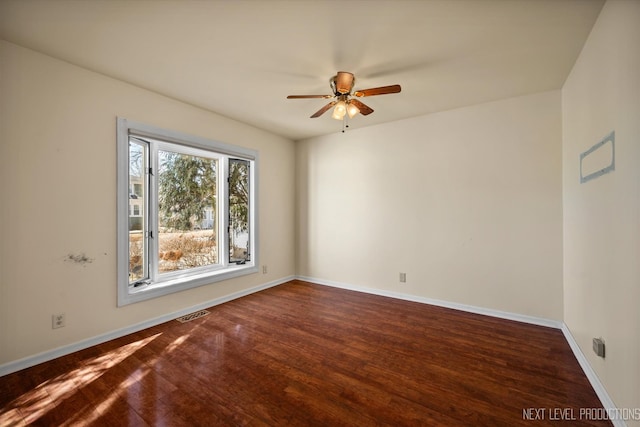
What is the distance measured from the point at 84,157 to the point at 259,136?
90.2 inches

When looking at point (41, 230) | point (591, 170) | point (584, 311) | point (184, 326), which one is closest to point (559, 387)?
point (584, 311)

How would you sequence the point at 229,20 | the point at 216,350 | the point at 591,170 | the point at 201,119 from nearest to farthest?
the point at 229,20 → the point at 591,170 → the point at 216,350 → the point at 201,119

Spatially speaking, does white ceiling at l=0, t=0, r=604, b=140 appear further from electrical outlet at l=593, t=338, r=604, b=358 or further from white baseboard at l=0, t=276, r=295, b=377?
white baseboard at l=0, t=276, r=295, b=377

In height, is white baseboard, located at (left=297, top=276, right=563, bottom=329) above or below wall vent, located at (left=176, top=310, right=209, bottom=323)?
above

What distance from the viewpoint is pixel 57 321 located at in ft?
7.31

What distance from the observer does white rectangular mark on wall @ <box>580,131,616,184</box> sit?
5.21 ft

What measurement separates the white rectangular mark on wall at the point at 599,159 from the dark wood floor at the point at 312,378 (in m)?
1.56

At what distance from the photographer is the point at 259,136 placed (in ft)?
13.7

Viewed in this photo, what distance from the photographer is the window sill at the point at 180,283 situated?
8.93ft

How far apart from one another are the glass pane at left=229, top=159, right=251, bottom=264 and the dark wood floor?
1254 mm

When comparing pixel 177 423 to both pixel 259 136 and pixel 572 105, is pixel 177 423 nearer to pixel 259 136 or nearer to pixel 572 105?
pixel 259 136

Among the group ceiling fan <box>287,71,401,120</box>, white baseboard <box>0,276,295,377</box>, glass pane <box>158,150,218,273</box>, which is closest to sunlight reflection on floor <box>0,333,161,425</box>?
white baseboard <box>0,276,295,377</box>

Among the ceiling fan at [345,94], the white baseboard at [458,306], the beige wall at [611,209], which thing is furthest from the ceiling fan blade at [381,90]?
the white baseboard at [458,306]

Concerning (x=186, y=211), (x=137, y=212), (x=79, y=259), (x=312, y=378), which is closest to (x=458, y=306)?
(x=312, y=378)
